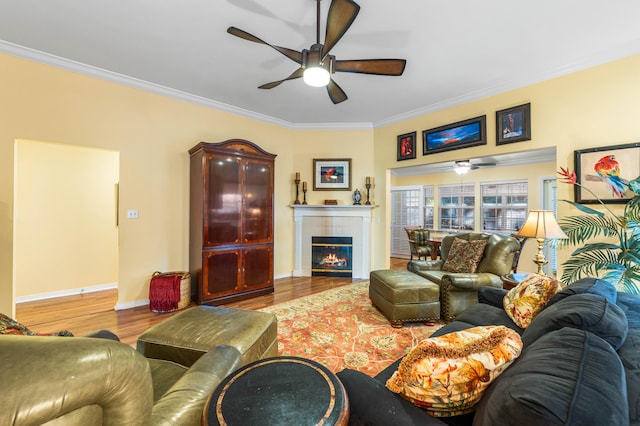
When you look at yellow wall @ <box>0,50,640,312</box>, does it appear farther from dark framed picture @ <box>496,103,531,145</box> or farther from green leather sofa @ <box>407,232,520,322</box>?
green leather sofa @ <box>407,232,520,322</box>

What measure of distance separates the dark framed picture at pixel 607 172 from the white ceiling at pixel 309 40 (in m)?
0.93

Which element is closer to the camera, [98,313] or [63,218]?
[98,313]

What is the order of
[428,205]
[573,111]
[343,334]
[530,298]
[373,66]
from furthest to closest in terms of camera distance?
[428,205]
[573,111]
[343,334]
[373,66]
[530,298]

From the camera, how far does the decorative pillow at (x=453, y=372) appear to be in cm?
88

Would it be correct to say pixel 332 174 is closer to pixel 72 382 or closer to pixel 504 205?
pixel 504 205

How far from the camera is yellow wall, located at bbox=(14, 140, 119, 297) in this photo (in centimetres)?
364

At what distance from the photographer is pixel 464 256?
3281 millimetres

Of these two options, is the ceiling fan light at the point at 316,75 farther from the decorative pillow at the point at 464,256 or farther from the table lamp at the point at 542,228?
the decorative pillow at the point at 464,256

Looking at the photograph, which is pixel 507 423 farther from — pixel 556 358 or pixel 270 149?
pixel 270 149

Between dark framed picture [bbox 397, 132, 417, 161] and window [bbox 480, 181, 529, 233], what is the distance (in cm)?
316

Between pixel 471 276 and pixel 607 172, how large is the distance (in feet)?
5.53

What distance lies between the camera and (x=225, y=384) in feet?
3.23

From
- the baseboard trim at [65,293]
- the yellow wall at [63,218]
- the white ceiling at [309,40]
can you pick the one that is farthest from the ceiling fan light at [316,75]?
the baseboard trim at [65,293]

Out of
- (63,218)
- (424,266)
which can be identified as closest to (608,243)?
(424,266)
